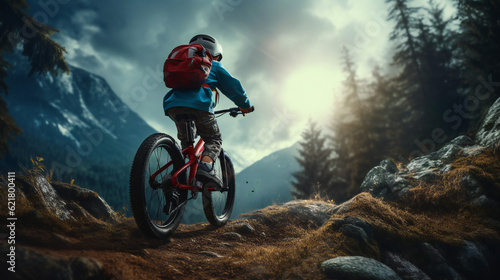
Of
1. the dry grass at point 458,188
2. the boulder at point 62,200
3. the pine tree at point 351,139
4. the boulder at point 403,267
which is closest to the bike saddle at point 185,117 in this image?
the boulder at point 62,200

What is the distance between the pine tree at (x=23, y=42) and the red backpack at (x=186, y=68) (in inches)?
335

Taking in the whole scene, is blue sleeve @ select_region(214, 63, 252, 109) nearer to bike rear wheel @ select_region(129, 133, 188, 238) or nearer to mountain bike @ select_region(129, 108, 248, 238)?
mountain bike @ select_region(129, 108, 248, 238)

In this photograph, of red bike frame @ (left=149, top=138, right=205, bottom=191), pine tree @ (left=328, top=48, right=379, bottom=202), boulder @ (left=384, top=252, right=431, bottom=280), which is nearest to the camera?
boulder @ (left=384, top=252, right=431, bottom=280)

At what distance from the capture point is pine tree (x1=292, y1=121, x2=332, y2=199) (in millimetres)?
20175

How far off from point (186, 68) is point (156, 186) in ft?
5.07

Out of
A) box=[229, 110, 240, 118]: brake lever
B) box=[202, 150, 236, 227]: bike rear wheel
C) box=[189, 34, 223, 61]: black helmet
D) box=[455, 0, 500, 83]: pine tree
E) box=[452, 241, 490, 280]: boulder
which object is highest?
box=[455, 0, 500, 83]: pine tree

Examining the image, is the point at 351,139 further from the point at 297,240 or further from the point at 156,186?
the point at 156,186

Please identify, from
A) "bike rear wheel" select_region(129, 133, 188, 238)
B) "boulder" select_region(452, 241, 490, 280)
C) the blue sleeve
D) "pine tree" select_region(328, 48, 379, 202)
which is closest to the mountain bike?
"bike rear wheel" select_region(129, 133, 188, 238)

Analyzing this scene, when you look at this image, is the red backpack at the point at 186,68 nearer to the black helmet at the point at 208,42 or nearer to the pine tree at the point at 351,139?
the black helmet at the point at 208,42

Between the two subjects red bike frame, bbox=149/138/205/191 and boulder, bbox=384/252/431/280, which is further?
red bike frame, bbox=149/138/205/191

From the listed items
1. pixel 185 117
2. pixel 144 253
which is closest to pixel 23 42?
pixel 185 117

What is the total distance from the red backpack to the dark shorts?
0.34 m

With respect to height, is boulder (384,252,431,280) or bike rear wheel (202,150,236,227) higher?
bike rear wheel (202,150,236,227)

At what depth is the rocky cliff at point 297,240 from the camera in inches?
78.6
